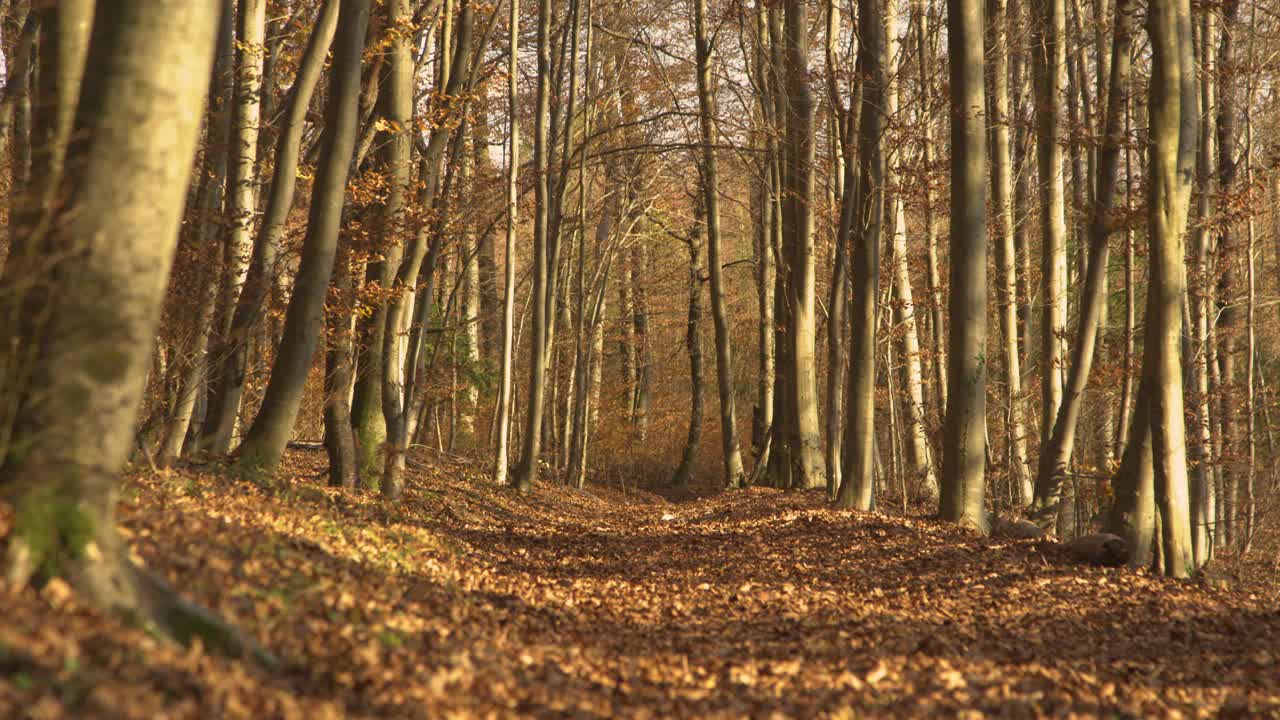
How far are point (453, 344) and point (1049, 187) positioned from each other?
520 inches

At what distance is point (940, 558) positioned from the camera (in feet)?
33.1

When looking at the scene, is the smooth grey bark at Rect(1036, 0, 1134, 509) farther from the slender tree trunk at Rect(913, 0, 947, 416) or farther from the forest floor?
the forest floor

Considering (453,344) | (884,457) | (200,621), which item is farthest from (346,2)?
(884,457)

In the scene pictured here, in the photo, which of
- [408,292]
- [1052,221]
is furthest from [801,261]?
[408,292]

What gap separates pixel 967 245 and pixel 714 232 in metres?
10.0

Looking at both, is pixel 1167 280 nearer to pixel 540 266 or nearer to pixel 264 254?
pixel 264 254

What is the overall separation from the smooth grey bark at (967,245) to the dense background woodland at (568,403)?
46mm

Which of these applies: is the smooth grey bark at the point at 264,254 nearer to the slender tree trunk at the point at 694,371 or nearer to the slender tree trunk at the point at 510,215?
the slender tree trunk at the point at 510,215

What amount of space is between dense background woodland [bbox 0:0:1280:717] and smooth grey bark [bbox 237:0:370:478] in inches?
1.4

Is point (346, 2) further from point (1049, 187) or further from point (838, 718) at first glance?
point (1049, 187)

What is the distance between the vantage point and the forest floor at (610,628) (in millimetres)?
3828

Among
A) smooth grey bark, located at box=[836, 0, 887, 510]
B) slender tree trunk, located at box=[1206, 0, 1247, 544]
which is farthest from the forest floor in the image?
slender tree trunk, located at box=[1206, 0, 1247, 544]

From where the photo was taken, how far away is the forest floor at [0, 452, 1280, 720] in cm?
383

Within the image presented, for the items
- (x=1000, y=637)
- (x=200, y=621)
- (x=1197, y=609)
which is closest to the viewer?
(x=200, y=621)
